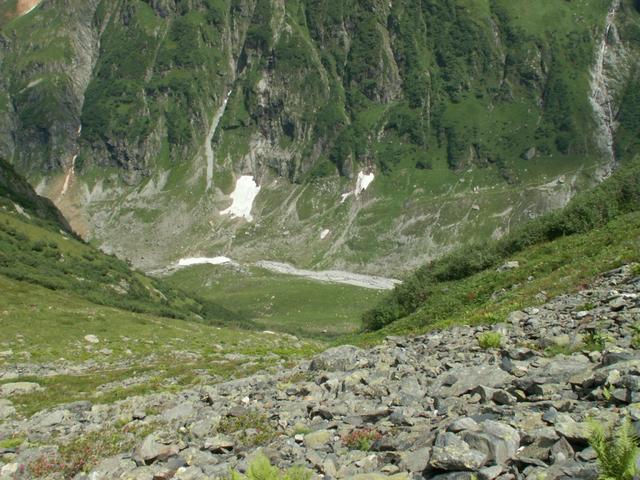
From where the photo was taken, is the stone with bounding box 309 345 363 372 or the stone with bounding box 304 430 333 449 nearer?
the stone with bounding box 304 430 333 449

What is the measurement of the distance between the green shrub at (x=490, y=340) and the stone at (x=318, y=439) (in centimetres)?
625

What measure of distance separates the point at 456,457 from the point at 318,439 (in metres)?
3.60

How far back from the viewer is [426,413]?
10.8m

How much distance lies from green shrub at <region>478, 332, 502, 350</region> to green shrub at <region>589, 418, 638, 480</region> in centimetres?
826

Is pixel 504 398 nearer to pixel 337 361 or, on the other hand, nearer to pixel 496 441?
pixel 496 441

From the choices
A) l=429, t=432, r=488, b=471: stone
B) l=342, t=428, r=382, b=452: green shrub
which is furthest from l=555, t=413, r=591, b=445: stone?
l=342, t=428, r=382, b=452: green shrub

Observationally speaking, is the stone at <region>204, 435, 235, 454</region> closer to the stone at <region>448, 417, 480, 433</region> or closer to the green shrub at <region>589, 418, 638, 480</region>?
the stone at <region>448, 417, 480, 433</region>

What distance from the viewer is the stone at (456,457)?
779cm

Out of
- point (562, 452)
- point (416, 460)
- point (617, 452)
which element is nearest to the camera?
point (617, 452)

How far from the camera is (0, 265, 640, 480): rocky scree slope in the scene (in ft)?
26.5

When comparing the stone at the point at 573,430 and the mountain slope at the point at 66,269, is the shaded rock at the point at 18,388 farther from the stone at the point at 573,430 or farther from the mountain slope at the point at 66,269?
the mountain slope at the point at 66,269

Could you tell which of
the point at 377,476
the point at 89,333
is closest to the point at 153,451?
the point at 377,476

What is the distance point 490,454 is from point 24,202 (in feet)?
390

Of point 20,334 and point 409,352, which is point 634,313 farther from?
point 20,334
